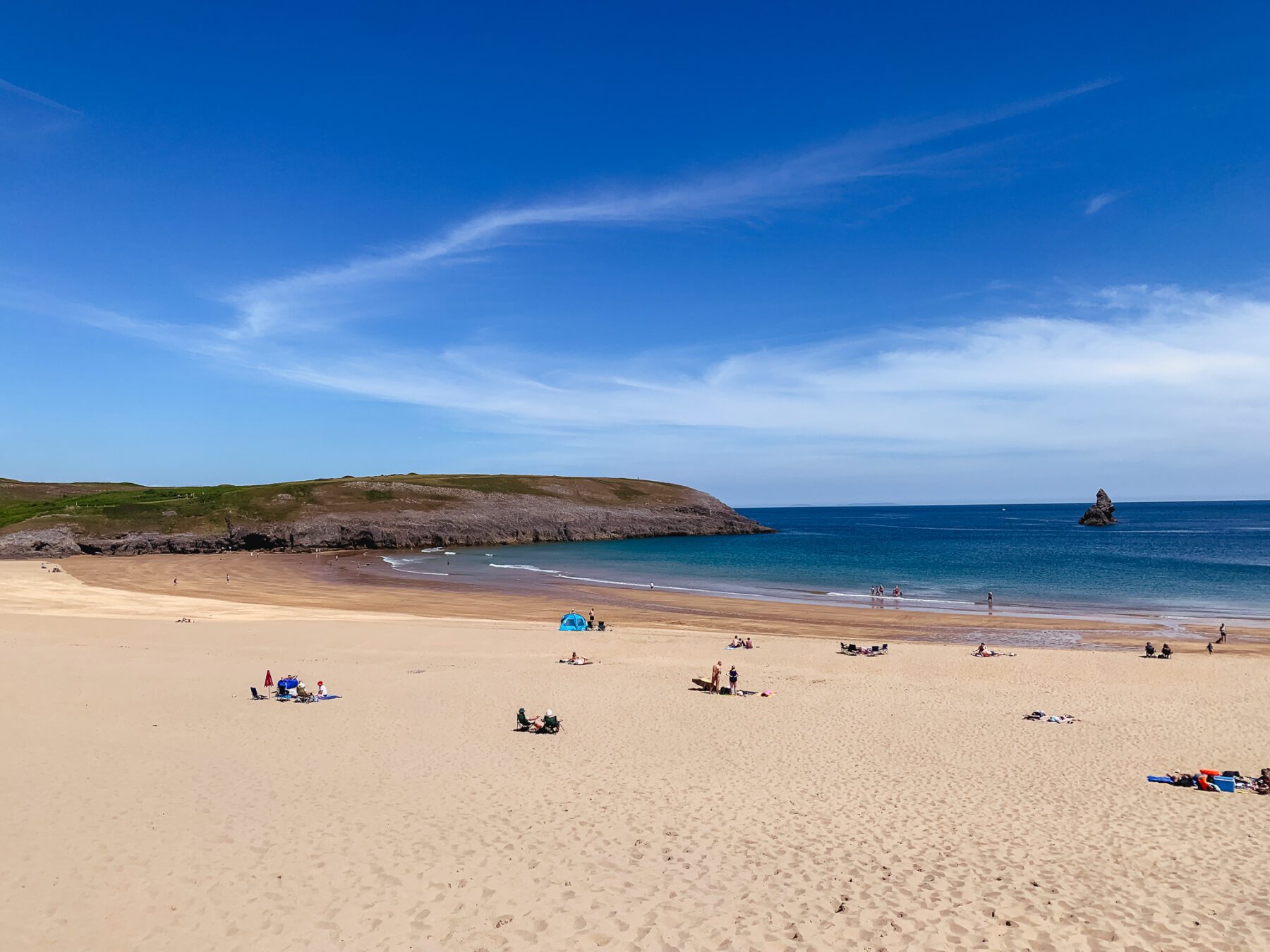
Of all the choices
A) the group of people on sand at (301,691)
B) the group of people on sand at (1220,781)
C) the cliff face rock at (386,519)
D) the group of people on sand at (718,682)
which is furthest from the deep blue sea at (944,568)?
the group of people on sand at (301,691)

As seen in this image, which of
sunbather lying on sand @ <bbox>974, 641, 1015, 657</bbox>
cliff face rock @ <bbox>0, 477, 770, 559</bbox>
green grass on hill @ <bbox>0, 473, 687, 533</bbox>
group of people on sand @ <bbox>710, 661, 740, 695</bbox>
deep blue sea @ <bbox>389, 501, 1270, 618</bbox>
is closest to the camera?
group of people on sand @ <bbox>710, 661, 740, 695</bbox>

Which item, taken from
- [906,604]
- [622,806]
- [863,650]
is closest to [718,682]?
[863,650]

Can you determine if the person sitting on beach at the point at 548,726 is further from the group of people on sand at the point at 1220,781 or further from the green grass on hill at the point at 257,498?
the green grass on hill at the point at 257,498

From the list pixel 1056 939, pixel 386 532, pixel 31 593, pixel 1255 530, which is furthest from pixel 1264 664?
pixel 1255 530

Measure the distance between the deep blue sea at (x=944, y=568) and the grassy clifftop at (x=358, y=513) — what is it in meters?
8.84

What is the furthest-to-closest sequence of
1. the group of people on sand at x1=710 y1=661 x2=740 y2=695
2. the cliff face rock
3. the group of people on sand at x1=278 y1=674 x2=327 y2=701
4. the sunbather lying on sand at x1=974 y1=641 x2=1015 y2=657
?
the cliff face rock
the sunbather lying on sand at x1=974 y1=641 x2=1015 y2=657
the group of people on sand at x1=710 y1=661 x2=740 y2=695
the group of people on sand at x1=278 y1=674 x2=327 y2=701

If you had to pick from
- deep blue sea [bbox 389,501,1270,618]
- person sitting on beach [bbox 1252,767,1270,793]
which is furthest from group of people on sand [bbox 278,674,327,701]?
deep blue sea [bbox 389,501,1270,618]

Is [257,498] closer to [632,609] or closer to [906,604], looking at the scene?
[632,609]

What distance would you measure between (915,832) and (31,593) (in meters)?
55.3

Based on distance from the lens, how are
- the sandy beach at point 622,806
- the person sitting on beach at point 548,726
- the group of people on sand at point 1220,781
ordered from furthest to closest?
the person sitting on beach at point 548,726
the group of people on sand at point 1220,781
the sandy beach at point 622,806

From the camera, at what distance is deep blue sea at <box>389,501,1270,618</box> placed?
160 ft

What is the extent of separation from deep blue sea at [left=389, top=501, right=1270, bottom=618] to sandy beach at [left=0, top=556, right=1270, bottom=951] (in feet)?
77.6

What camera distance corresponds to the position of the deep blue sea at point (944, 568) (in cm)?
4866

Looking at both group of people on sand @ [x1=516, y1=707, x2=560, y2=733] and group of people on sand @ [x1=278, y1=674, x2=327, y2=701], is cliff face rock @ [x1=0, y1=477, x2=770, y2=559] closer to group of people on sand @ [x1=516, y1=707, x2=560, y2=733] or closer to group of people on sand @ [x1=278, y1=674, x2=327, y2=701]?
group of people on sand @ [x1=278, y1=674, x2=327, y2=701]
